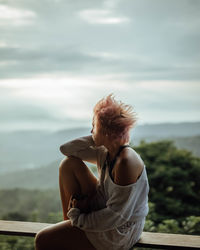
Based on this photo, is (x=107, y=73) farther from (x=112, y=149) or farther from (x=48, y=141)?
(x=112, y=149)

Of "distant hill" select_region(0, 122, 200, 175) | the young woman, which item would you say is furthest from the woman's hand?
"distant hill" select_region(0, 122, 200, 175)

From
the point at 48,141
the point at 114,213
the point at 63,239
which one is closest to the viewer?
the point at 114,213

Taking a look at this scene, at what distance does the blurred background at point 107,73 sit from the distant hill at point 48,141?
29 mm

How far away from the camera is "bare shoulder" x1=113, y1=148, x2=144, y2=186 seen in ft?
6.07

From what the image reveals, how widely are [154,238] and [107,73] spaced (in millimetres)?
1901

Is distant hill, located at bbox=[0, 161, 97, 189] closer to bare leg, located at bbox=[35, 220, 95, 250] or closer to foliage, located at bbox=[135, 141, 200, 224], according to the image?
foliage, located at bbox=[135, 141, 200, 224]

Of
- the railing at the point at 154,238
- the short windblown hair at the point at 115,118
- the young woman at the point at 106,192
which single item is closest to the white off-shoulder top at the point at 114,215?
the young woman at the point at 106,192

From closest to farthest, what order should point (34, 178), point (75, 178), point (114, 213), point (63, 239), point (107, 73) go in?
point (114, 213)
point (63, 239)
point (75, 178)
point (107, 73)
point (34, 178)

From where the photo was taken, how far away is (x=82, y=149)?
2172 mm

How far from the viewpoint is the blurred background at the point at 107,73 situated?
3416mm

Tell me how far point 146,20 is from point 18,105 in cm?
169

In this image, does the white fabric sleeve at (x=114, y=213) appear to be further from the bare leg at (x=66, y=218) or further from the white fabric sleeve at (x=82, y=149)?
the white fabric sleeve at (x=82, y=149)

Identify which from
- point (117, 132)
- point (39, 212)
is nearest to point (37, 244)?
point (117, 132)

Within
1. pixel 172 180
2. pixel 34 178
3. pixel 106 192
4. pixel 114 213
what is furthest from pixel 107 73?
pixel 114 213
